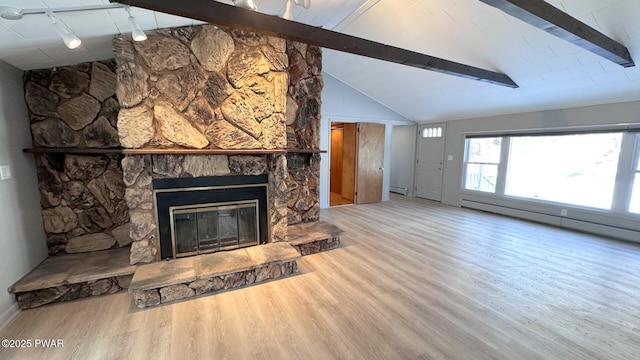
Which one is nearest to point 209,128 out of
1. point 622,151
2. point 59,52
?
point 59,52

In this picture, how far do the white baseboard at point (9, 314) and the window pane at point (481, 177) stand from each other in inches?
297

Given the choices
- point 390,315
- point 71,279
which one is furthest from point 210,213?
point 390,315

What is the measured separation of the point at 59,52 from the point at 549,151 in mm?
7550

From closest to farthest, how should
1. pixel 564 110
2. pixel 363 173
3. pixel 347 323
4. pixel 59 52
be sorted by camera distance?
pixel 347 323 < pixel 59 52 < pixel 564 110 < pixel 363 173

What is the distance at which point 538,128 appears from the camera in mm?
4809

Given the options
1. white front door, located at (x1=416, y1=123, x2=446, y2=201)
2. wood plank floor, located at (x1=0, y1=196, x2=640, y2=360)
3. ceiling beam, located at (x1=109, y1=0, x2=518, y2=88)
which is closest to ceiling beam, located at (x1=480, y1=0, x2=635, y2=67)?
ceiling beam, located at (x1=109, y1=0, x2=518, y2=88)

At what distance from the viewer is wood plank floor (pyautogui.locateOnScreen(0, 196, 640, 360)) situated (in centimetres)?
180

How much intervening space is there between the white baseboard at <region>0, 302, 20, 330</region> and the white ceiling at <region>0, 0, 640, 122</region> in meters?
2.18

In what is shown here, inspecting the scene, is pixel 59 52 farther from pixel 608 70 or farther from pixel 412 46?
pixel 608 70

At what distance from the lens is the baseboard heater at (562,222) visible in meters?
4.00

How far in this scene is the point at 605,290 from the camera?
258 centimetres

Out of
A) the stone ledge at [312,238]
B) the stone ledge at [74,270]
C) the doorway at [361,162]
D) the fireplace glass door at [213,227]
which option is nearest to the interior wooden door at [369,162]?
the doorway at [361,162]

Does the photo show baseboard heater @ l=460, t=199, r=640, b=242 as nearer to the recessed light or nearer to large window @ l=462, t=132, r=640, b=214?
large window @ l=462, t=132, r=640, b=214

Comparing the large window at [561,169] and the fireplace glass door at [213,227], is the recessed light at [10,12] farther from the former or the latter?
the large window at [561,169]
